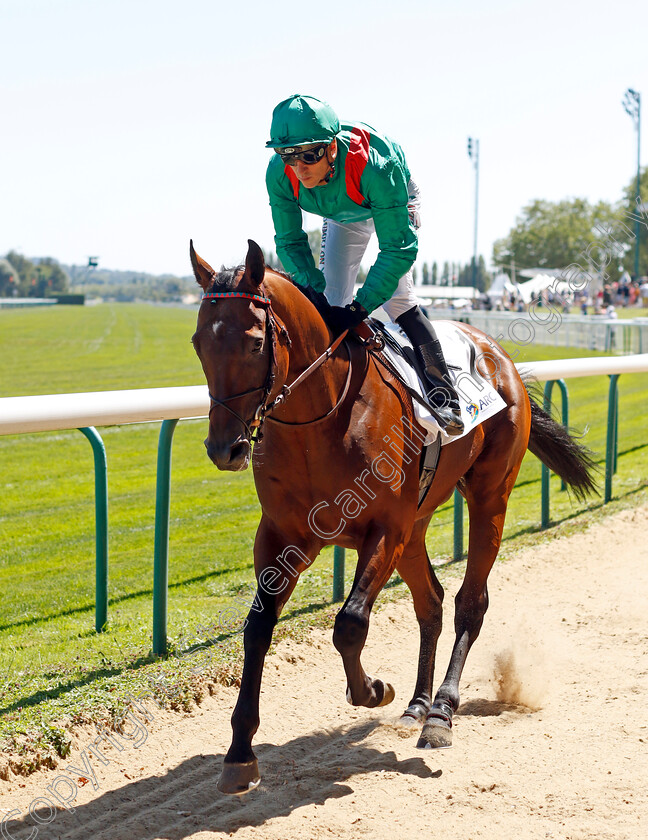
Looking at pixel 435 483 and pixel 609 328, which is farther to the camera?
pixel 609 328

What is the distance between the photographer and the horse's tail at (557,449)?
4938 millimetres

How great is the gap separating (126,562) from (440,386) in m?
2.93

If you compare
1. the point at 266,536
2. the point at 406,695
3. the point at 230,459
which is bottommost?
the point at 406,695

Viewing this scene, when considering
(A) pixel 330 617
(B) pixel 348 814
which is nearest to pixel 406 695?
(A) pixel 330 617

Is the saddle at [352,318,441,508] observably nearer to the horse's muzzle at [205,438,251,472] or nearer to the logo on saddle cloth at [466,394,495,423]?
the logo on saddle cloth at [466,394,495,423]

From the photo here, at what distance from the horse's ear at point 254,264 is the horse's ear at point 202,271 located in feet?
0.45

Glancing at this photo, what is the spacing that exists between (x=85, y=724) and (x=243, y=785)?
0.80 meters

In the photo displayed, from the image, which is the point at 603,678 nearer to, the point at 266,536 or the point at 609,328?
the point at 266,536

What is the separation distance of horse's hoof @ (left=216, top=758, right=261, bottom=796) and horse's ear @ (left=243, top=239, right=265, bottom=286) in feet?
5.03

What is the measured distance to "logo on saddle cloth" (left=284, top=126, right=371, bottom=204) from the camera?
9.95ft

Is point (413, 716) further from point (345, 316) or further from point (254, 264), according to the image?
point (254, 264)

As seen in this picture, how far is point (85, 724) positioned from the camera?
3.29 m

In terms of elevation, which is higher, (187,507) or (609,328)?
(609,328)

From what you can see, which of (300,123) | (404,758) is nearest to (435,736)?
(404,758)
